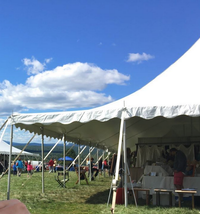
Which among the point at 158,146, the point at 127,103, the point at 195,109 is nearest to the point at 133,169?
the point at 158,146

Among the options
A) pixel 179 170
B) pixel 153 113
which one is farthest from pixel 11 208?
pixel 179 170

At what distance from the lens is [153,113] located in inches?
291

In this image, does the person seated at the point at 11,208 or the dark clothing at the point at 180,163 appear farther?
the dark clothing at the point at 180,163

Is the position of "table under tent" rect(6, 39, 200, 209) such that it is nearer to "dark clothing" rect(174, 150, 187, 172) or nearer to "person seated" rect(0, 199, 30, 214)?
"dark clothing" rect(174, 150, 187, 172)

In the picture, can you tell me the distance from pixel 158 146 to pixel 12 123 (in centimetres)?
521

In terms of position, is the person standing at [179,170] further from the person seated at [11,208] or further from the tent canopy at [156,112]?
the person seated at [11,208]

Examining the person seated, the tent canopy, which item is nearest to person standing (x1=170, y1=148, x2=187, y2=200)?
the tent canopy

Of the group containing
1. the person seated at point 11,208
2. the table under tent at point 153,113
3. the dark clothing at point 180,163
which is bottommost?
the person seated at point 11,208

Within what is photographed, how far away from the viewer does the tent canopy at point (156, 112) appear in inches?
291

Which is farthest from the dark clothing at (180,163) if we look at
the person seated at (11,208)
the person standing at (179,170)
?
the person seated at (11,208)

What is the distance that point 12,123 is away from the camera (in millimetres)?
8547

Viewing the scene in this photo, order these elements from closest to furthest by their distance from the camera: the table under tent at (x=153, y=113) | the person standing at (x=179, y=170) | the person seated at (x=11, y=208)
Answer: the person seated at (x=11, y=208), the table under tent at (x=153, y=113), the person standing at (x=179, y=170)

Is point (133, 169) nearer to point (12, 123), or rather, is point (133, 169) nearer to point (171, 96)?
point (171, 96)

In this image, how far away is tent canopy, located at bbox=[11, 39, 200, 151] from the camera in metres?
7.40
